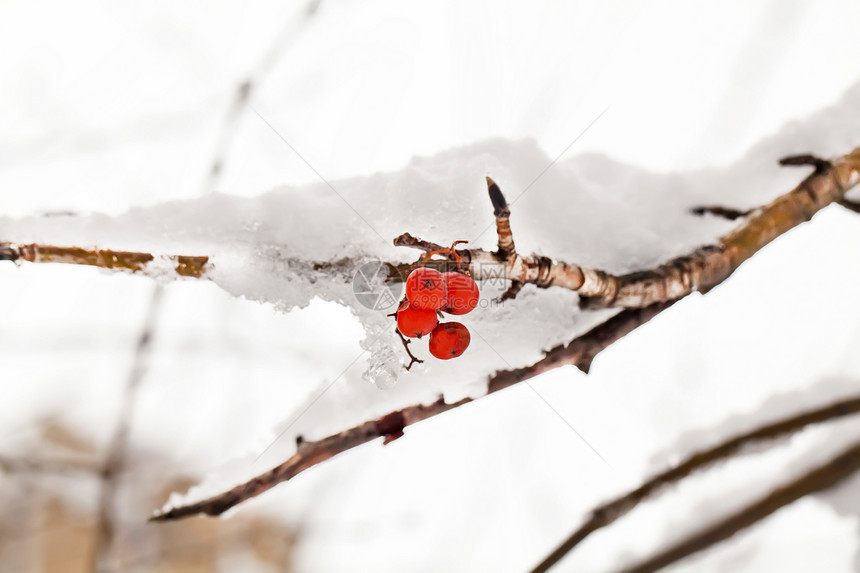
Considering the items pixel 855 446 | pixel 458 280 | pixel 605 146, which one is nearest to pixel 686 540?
pixel 855 446

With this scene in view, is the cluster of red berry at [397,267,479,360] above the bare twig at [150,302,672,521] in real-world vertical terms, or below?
above

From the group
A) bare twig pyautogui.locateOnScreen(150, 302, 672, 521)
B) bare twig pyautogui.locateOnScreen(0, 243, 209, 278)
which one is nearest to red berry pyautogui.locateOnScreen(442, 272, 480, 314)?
bare twig pyautogui.locateOnScreen(150, 302, 672, 521)

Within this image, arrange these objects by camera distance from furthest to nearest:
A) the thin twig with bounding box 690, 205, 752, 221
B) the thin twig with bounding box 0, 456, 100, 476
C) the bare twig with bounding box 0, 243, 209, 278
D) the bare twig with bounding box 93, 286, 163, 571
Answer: the thin twig with bounding box 0, 456, 100, 476
the bare twig with bounding box 93, 286, 163, 571
the thin twig with bounding box 690, 205, 752, 221
the bare twig with bounding box 0, 243, 209, 278

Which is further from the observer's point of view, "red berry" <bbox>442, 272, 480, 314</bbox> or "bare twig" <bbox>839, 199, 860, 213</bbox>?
"bare twig" <bbox>839, 199, 860, 213</bbox>

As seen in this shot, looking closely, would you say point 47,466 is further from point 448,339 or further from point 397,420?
point 448,339

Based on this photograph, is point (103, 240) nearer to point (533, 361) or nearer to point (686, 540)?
point (533, 361)

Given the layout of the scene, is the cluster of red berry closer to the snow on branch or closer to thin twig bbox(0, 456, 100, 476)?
the snow on branch

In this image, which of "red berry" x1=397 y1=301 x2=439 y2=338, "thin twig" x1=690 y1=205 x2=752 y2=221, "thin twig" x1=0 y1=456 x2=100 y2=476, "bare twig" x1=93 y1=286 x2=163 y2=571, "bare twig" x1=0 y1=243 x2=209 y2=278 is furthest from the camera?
"thin twig" x1=0 y1=456 x2=100 y2=476
